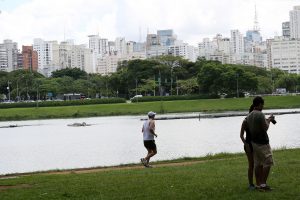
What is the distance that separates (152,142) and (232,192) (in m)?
8.05

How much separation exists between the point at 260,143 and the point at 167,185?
262 centimetres

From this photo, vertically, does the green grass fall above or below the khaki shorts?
below

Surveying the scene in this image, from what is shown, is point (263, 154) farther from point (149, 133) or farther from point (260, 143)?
point (149, 133)

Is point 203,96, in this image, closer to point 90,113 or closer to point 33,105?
point 90,113

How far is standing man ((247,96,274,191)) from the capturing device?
12328 millimetres

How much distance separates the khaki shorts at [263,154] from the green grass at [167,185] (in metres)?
0.64

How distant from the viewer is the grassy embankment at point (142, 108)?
95125 millimetres

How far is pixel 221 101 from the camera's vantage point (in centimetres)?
9956

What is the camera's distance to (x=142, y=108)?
9725 cm

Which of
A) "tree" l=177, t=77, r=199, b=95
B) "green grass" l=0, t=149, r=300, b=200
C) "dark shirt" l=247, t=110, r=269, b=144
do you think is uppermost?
"tree" l=177, t=77, r=199, b=95

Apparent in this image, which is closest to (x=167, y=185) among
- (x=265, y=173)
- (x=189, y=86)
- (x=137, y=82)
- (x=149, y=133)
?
(x=265, y=173)

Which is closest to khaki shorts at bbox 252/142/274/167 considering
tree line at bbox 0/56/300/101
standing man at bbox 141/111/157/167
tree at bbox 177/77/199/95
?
standing man at bbox 141/111/157/167

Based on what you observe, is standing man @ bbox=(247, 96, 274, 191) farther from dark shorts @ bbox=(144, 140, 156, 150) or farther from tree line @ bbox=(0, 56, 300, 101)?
tree line @ bbox=(0, 56, 300, 101)

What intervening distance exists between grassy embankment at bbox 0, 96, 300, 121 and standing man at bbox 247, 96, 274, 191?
79.5 m
